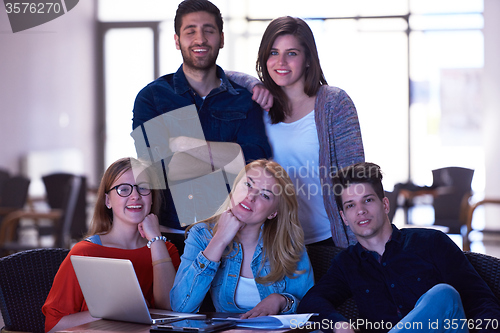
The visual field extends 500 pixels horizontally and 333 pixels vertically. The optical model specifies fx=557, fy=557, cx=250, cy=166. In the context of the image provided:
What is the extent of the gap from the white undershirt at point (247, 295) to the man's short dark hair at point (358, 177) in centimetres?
45

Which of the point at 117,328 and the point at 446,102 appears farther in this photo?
the point at 446,102

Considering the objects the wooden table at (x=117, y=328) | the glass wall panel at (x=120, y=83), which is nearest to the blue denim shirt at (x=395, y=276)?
the wooden table at (x=117, y=328)

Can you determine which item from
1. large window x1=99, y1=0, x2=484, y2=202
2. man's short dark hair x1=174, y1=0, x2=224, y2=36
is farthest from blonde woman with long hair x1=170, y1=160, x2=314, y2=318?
large window x1=99, y1=0, x2=484, y2=202

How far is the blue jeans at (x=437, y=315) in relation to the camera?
1.65 metres

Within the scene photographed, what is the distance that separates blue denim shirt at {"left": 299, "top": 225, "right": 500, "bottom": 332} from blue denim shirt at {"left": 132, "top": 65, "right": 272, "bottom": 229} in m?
0.57

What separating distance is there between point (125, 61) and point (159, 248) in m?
7.83

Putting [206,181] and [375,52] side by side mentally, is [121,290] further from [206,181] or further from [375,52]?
[375,52]

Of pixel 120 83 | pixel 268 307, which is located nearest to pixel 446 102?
pixel 120 83

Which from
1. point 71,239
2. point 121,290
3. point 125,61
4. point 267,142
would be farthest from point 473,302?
point 125,61

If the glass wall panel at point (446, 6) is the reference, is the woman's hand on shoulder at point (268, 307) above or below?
below

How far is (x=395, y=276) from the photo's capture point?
6.37 feet

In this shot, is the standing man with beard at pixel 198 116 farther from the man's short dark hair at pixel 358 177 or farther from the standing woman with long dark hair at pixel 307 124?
the man's short dark hair at pixel 358 177

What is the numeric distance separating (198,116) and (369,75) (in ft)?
21.7

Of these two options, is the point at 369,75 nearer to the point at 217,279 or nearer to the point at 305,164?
the point at 305,164
